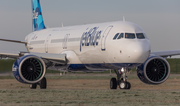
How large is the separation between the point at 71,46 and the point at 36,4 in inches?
483

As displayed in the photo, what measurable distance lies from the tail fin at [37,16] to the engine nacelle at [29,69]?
1348 centimetres

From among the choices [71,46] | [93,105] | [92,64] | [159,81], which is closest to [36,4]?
[71,46]

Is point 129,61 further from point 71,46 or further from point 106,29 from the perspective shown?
point 71,46

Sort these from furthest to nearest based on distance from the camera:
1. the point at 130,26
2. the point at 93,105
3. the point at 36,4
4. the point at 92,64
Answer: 1. the point at 36,4
2. the point at 92,64
3. the point at 130,26
4. the point at 93,105

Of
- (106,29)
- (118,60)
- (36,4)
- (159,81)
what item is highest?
(36,4)

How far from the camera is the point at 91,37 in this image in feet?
75.9

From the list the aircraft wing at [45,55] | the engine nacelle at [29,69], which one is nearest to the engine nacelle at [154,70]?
the aircraft wing at [45,55]

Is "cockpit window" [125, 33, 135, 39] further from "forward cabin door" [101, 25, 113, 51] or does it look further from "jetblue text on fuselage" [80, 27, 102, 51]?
"jetblue text on fuselage" [80, 27, 102, 51]

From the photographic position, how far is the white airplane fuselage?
19.7 metres

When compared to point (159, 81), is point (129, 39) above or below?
above

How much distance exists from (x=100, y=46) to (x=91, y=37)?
154 cm

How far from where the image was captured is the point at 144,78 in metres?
22.5

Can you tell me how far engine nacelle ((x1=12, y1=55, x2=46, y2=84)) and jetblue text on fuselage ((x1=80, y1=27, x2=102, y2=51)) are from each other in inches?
124

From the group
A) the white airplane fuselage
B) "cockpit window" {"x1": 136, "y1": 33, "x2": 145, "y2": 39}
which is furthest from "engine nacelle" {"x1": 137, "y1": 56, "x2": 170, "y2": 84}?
"cockpit window" {"x1": 136, "y1": 33, "x2": 145, "y2": 39}
